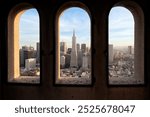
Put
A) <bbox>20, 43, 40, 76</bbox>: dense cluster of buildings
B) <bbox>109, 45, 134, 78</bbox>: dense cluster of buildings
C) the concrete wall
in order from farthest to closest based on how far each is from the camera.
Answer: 1. <bbox>20, 43, 40, 76</bbox>: dense cluster of buildings
2. <bbox>109, 45, 134, 78</bbox>: dense cluster of buildings
3. the concrete wall

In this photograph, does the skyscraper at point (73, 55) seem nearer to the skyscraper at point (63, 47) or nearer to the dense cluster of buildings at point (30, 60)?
the skyscraper at point (63, 47)

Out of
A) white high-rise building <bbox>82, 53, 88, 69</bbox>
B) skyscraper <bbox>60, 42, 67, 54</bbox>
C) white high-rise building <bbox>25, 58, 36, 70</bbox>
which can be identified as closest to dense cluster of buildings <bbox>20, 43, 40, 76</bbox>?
white high-rise building <bbox>25, 58, 36, 70</bbox>

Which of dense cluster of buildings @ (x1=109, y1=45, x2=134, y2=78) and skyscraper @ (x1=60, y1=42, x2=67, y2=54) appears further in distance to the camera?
skyscraper @ (x1=60, y1=42, x2=67, y2=54)

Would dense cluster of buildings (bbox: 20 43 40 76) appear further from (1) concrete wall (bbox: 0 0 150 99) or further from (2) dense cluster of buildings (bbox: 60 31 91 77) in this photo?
(2) dense cluster of buildings (bbox: 60 31 91 77)

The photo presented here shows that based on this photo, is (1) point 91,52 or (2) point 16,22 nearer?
(1) point 91,52

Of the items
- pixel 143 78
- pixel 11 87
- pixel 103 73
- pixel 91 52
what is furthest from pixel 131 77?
pixel 11 87

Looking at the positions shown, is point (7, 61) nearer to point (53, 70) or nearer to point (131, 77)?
point (53, 70)

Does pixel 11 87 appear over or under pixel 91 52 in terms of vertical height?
under
